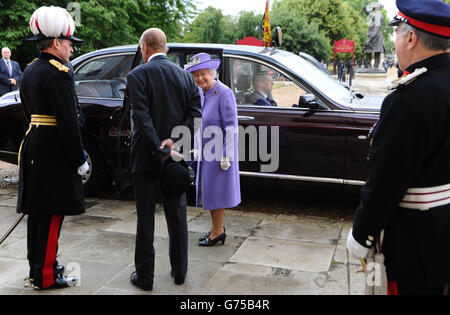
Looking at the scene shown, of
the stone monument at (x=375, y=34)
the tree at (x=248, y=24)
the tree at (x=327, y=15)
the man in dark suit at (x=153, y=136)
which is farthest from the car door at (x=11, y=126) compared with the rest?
the tree at (x=327, y=15)

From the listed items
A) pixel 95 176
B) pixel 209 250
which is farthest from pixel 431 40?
pixel 95 176

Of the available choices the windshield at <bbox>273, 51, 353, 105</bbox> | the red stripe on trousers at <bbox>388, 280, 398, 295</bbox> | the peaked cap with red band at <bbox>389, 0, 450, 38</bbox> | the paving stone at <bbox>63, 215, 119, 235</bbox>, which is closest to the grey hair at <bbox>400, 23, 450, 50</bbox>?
the peaked cap with red band at <bbox>389, 0, 450, 38</bbox>

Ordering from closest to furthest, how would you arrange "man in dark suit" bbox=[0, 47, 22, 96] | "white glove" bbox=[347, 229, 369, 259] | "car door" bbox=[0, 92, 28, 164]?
"white glove" bbox=[347, 229, 369, 259], "car door" bbox=[0, 92, 28, 164], "man in dark suit" bbox=[0, 47, 22, 96]

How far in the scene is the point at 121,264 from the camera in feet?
14.0

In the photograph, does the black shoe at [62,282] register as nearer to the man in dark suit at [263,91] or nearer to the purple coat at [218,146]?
the purple coat at [218,146]

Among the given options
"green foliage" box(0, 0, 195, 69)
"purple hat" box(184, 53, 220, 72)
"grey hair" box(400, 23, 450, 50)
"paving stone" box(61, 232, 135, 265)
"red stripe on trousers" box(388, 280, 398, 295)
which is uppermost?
"green foliage" box(0, 0, 195, 69)

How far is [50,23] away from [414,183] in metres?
2.64

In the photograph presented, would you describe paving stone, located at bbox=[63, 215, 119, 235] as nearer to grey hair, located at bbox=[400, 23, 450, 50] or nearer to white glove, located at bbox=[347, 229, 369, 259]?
white glove, located at bbox=[347, 229, 369, 259]

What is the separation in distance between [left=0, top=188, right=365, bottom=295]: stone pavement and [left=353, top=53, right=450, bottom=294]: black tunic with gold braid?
1667mm

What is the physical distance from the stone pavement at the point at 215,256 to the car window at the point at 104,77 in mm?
1486

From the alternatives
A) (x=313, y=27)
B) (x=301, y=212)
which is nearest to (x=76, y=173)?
(x=301, y=212)

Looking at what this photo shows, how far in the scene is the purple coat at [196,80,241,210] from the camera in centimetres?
452

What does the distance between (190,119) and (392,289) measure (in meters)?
2.11

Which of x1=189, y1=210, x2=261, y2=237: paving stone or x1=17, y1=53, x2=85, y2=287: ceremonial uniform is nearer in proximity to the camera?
x1=17, y1=53, x2=85, y2=287: ceremonial uniform
